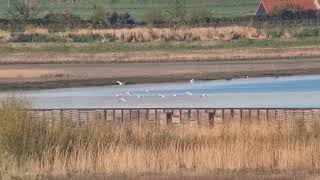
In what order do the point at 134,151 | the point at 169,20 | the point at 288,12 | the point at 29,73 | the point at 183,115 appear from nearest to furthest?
the point at 134,151 < the point at 183,115 < the point at 29,73 < the point at 169,20 < the point at 288,12

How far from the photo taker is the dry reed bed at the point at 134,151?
1872 cm

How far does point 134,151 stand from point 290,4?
77.3 metres

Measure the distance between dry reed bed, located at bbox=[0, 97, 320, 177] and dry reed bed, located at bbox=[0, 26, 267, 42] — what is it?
49719 mm

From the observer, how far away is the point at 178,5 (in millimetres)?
96500

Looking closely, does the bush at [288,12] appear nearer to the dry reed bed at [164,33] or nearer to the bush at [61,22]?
the dry reed bed at [164,33]

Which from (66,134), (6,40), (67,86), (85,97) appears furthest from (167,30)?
(66,134)

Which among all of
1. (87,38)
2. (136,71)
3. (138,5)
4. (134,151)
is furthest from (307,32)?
(138,5)

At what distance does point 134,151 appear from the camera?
19.5 m

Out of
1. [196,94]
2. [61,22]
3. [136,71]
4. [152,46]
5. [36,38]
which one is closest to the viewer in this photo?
[196,94]

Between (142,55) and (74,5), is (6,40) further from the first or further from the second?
(74,5)

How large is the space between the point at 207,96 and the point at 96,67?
1831 cm

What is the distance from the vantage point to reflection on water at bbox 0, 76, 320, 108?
35188 mm

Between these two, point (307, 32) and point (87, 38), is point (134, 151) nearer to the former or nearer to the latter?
point (87, 38)

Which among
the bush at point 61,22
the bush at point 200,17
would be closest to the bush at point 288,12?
the bush at point 200,17
